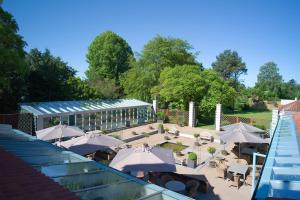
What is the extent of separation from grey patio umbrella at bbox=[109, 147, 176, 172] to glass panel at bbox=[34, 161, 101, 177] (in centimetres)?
336

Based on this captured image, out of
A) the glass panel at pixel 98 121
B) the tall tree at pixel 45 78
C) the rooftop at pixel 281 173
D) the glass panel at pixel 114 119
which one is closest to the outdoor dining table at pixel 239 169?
the rooftop at pixel 281 173

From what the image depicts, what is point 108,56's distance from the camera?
149 ft

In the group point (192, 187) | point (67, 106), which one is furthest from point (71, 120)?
point (192, 187)

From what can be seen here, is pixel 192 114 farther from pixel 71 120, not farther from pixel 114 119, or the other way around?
pixel 71 120

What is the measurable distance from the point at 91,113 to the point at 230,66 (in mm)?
53593

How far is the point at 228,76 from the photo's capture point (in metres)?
68.1

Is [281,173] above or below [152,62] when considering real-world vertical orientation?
below

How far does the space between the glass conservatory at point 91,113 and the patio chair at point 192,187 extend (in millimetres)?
11704

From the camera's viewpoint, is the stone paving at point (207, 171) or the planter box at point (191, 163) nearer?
the stone paving at point (207, 171)

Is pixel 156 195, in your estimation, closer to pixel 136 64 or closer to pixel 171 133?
pixel 171 133

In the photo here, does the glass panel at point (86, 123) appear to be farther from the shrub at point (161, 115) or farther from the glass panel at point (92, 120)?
A: the shrub at point (161, 115)

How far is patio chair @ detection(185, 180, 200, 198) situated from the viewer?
32.4 feet

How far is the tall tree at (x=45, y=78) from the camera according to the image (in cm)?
2442

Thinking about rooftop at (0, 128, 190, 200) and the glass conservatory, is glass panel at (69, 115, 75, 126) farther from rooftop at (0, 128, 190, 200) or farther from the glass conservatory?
rooftop at (0, 128, 190, 200)
